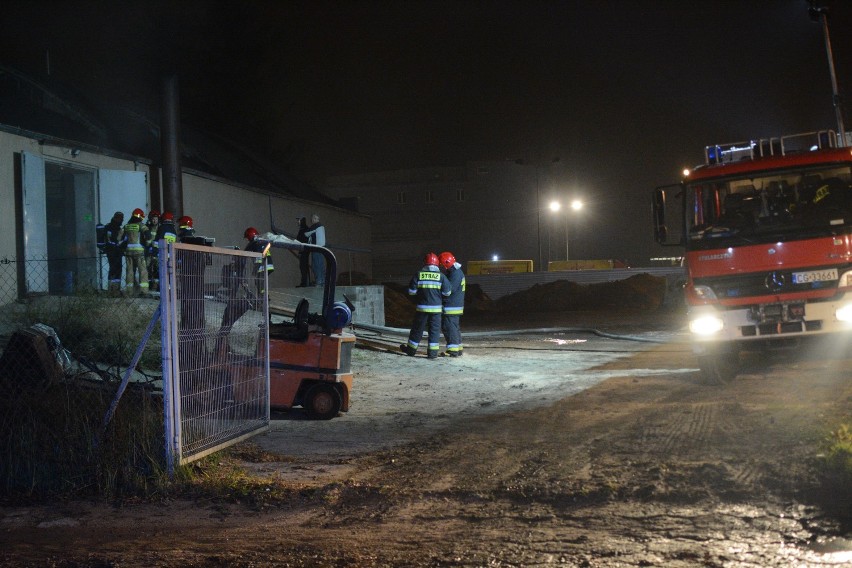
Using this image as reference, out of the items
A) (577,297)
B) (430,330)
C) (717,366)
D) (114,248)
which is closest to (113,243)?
(114,248)

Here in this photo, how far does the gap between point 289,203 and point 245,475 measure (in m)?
19.6

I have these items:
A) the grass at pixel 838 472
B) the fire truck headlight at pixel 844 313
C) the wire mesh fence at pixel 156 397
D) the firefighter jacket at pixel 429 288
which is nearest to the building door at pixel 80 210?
the firefighter jacket at pixel 429 288

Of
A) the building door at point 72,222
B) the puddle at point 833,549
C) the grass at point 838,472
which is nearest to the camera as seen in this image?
the puddle at point 833,549

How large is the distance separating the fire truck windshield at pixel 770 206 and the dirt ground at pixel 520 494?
1621 millimetres

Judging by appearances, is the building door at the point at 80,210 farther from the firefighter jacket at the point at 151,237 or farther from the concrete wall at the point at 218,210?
the firefighter jacket at the point at 151,237

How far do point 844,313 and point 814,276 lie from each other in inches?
19.4

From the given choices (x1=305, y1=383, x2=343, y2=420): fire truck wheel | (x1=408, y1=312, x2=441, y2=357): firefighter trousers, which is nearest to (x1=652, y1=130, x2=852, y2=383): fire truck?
(x1=305, y1=383, x2=343, y2=420): fire truck wheel

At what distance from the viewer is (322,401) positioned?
791cm

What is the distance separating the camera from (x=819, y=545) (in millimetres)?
3979

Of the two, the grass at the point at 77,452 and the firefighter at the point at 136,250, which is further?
Answer: the firefighter at the point at 136,250

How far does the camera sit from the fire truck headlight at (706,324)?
29.3ft

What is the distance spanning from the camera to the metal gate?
5328mm

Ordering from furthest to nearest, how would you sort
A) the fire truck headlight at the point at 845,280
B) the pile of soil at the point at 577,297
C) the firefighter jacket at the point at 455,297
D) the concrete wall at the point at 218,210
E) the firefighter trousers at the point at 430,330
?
the pile of soil at the point at 577,297, the firefighter jacket at the point at 455,297, the concrete wall at the point at 218,210, the firefighter trousers at the point at 430,330, the fire truck headlight at the point at 845,280

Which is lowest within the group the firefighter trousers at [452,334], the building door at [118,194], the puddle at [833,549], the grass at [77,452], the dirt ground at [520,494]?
the puddle at [833,549]
